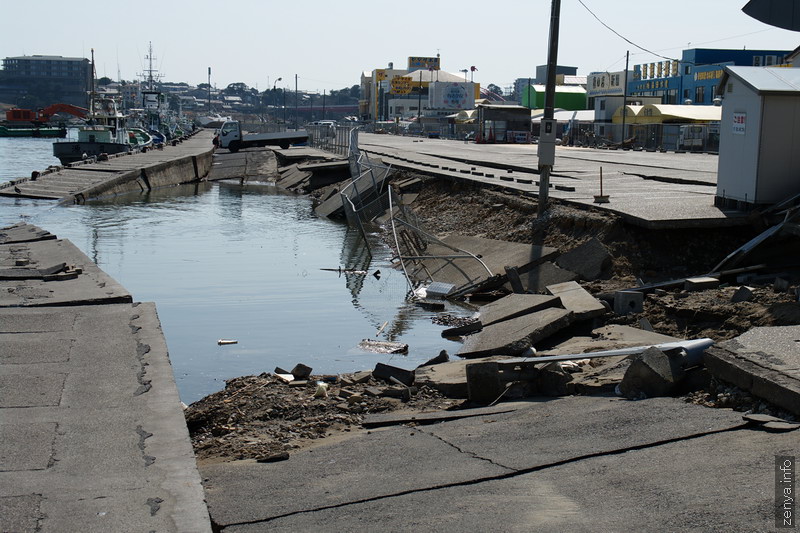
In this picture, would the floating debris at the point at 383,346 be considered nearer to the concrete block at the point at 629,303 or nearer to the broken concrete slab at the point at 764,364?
the concrete block at the point at 629,303

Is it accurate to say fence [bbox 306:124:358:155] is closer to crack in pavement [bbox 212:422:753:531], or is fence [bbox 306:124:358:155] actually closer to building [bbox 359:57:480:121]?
crack in pavement [bbox 212:422:753:531]

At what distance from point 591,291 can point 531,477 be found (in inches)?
335

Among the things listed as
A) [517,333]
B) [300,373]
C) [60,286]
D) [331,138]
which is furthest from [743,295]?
[331,138]

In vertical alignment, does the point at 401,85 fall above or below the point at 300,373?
above

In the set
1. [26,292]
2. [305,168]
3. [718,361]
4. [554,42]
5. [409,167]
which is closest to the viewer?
[718,361]

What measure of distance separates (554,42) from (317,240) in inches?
418

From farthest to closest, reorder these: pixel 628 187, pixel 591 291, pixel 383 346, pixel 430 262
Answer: pixel 628 187 < pixel 430 262 < pixel 591 291 < pixel 383 346

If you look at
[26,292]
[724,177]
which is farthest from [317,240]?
[26,292]

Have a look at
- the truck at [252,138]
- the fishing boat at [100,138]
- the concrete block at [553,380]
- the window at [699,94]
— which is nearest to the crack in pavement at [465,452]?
the concrete block at [553,380]

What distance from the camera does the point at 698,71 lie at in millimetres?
81812

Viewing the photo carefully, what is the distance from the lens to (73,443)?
6.35m

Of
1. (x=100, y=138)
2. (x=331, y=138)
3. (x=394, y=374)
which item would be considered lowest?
(x=394, y=374)

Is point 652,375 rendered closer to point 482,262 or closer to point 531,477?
point 531,477

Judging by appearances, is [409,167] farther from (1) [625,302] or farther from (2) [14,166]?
(2) [14,166]
